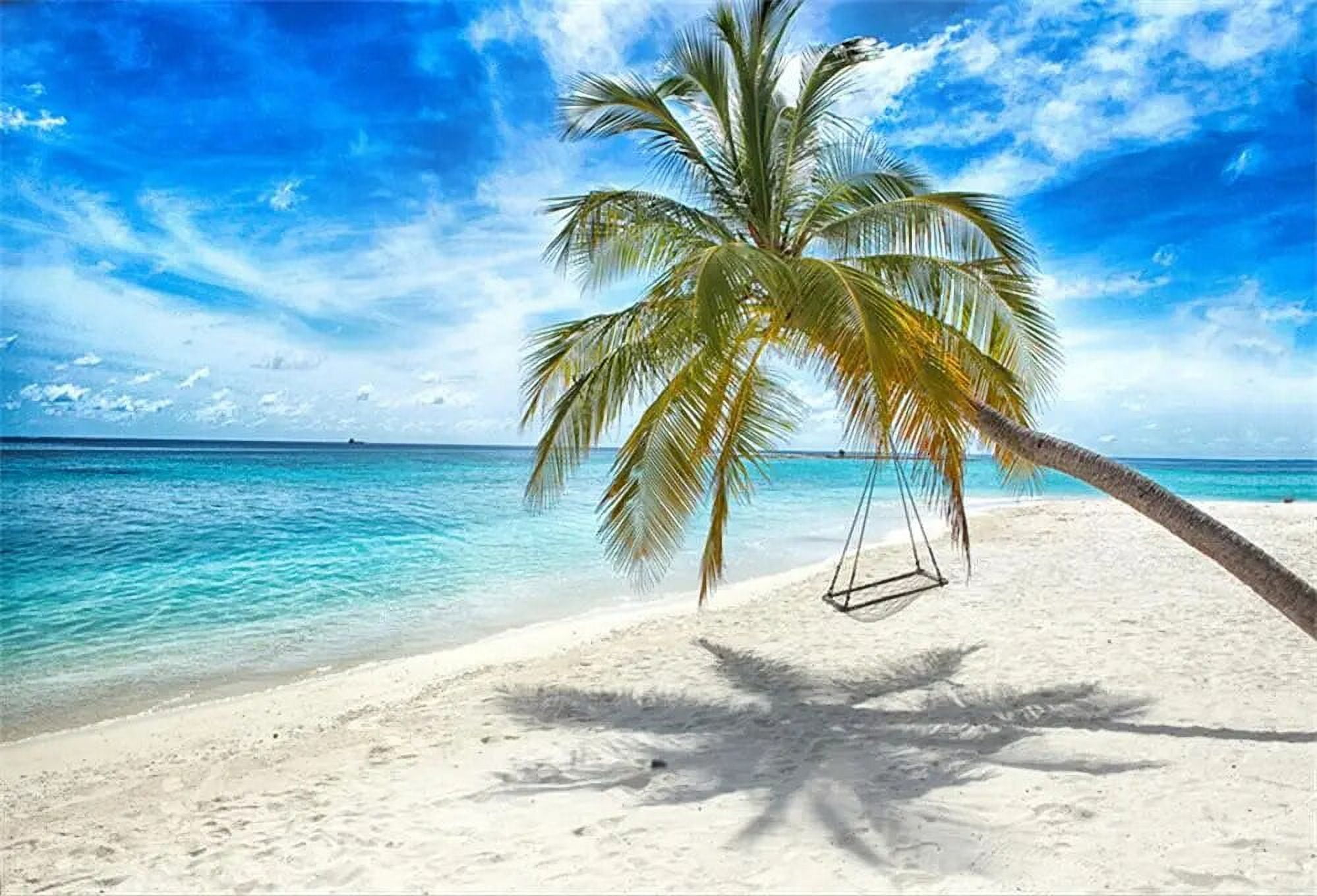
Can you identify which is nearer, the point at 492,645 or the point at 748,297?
the point at 748,297

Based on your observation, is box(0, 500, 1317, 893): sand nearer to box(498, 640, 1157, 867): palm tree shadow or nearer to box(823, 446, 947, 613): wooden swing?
box(498, 640, 1157, 867): palm tree shadow

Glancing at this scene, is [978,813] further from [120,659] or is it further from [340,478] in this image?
[340,478]

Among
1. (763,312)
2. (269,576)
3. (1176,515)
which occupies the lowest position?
(269,576)

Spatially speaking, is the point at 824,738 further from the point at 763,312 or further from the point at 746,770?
the point at 763,312

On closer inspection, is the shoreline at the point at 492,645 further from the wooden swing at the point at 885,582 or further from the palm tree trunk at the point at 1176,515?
the palm tree trunk at the point at 1176,515

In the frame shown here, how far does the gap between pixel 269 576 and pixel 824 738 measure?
1036 cm

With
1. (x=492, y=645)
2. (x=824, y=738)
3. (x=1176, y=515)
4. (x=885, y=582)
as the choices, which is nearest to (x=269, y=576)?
(x=492, y=645)

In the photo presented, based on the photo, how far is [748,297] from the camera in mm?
5102

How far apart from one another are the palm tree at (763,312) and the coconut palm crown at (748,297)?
1 cm

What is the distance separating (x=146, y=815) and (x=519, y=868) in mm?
2143

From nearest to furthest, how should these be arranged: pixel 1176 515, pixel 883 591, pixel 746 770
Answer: pixel 746 770 < pixel 1176 515 < pixel 883 591

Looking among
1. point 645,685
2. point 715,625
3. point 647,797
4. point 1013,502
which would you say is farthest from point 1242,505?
point 647,797

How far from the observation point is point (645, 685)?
570cm

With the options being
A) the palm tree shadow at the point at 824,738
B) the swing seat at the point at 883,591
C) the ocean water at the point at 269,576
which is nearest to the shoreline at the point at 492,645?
the ocean water at the point at 269,576
